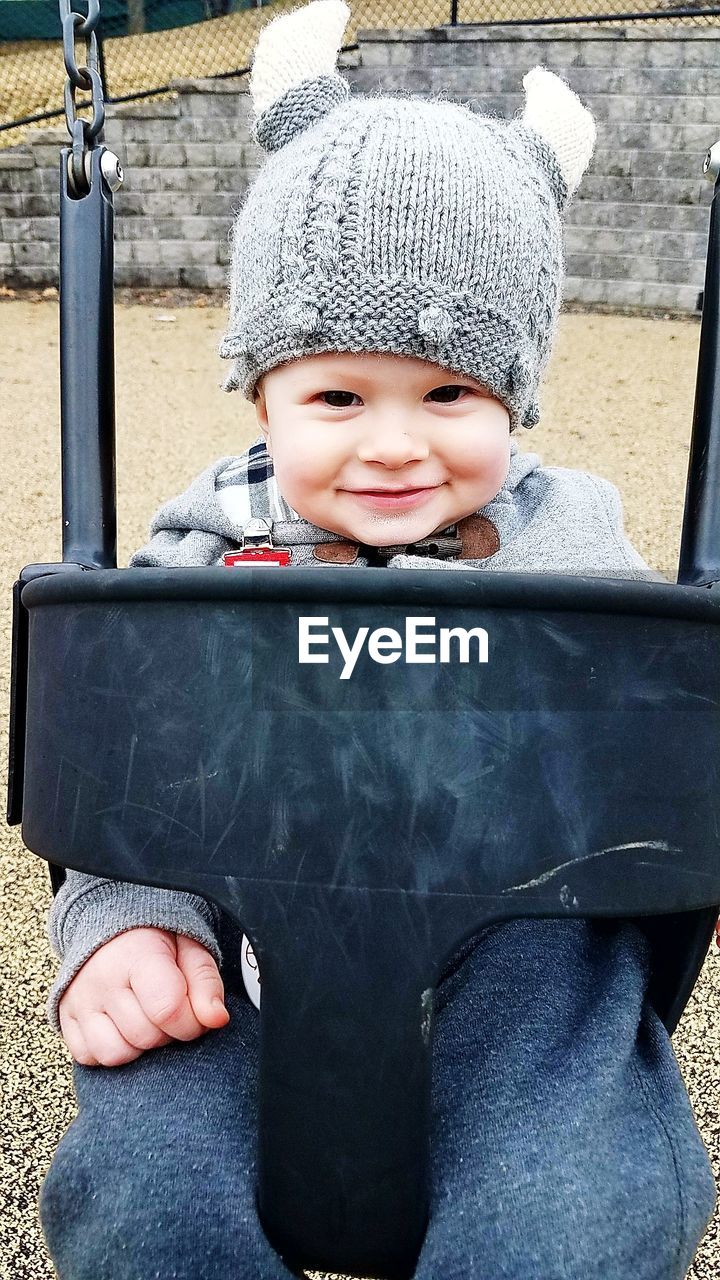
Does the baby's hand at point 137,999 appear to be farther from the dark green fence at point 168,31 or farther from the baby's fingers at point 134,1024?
the dark green fence at point 168,31

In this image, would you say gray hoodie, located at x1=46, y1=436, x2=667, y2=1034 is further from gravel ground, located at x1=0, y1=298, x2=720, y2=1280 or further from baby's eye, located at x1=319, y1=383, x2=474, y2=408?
gravel ground, located at x1=0, y1=298, x2=720, y2=1280

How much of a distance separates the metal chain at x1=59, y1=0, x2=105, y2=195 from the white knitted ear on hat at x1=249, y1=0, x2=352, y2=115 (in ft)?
0.95

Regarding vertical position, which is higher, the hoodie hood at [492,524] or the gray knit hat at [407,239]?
the gray knit hat at [407,239]

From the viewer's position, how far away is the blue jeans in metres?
0.61

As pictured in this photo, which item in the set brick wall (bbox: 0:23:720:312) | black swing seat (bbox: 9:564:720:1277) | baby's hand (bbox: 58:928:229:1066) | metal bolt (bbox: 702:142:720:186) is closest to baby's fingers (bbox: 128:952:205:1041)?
baby's hand (bbox: 58:928:229:1066)

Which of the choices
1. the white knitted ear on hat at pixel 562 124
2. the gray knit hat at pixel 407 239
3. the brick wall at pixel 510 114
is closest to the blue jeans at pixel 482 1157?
A: the gray knit hat at pixel 407 239

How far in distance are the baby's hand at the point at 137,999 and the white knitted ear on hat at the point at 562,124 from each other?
29.4 inches

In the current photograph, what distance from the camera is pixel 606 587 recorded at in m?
0.58

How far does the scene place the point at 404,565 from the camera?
89 centimetres

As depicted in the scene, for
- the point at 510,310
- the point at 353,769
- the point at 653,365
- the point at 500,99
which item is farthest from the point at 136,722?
the point at 500,99

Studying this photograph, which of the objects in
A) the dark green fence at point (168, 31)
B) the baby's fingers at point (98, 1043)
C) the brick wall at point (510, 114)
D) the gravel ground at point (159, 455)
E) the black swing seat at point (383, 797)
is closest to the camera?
the black swing seat at point (383, 797)

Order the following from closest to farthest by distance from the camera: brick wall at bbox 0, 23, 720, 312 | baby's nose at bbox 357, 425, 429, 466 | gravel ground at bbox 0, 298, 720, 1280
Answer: baby's nose at bbox 357, 425, 429, 466, gravel ground at bbox 0, 298, 720, 1280, brick wall at bbox 0, 23, 720, 312

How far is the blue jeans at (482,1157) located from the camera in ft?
1.99

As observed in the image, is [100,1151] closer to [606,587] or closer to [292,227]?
[606,587]
